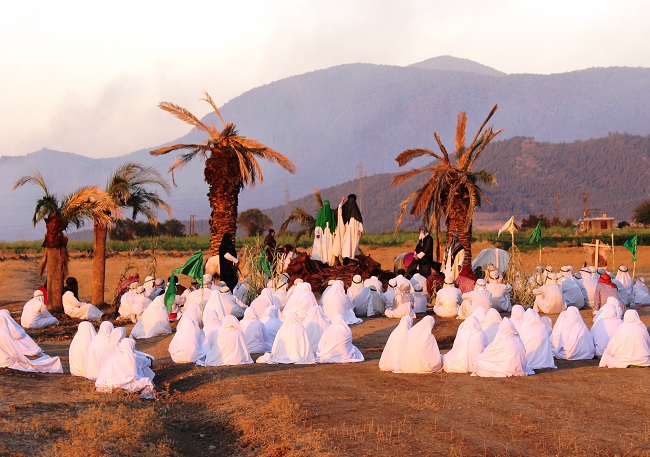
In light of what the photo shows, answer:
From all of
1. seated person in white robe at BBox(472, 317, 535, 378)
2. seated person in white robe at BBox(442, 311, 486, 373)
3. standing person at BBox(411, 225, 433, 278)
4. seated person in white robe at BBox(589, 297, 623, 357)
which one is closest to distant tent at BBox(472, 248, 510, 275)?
standing person at BBox(411, 225, 433, 278)

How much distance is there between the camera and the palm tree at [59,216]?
23672mm

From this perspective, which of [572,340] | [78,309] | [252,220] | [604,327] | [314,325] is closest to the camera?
[572,340]

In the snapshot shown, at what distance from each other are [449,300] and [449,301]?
0.8 inches

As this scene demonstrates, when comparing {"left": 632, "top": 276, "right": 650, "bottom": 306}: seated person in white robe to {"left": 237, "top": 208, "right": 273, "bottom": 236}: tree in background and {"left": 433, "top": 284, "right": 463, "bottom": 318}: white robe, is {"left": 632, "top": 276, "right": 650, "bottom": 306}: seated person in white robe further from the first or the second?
{"left": 237, "top": 208, "right": 273, "bottom": 236}: tree in background

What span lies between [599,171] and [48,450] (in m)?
122

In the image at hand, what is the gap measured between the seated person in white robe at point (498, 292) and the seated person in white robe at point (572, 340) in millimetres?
4904

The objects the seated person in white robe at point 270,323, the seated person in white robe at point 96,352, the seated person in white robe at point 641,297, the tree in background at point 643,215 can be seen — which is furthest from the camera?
the tree in background at point 643,215

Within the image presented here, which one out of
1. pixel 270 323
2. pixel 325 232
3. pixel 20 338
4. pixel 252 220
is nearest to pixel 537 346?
pixel 270 323

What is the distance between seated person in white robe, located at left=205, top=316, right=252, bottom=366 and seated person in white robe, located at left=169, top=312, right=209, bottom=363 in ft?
1.33

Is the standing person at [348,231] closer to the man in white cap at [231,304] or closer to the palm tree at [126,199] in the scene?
the palm tree at [126,199]

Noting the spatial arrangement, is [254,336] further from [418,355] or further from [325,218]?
[325,218]

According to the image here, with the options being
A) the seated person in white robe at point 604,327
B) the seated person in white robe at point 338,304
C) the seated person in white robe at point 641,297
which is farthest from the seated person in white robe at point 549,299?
the seated person in white robe at point 604,327

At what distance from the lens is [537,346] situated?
46.9ft

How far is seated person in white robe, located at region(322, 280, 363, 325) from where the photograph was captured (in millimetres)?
19625
